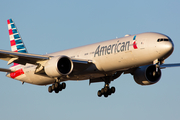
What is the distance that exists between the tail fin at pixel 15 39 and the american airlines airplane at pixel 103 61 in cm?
764

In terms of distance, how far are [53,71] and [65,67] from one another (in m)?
1.79

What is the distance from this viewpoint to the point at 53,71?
4097 cm

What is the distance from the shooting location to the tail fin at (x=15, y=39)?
57.1m

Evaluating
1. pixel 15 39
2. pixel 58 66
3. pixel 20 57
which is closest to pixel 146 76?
pixel 58 66

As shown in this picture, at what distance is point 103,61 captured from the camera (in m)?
41.8

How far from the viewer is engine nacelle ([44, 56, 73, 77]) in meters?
40.9

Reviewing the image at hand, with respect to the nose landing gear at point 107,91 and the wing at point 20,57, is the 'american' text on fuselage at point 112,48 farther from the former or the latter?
the nose landing gear at point 107,91

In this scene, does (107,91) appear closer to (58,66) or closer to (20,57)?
(58,66)

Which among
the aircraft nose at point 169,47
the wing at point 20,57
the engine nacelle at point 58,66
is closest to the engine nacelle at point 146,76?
the aircraft nose at point 169,47

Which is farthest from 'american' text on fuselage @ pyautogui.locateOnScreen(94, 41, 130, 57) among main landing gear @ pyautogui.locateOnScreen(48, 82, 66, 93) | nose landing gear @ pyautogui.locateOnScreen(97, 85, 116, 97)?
nose landing gear @ pyautogui.locateOnScreen(97, 85, 116, 97)

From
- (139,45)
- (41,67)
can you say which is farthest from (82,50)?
(139,45)

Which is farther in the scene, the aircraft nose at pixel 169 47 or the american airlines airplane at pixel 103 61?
the american airlines airplane at pixel 103 61

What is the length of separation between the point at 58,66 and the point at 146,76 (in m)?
12.0

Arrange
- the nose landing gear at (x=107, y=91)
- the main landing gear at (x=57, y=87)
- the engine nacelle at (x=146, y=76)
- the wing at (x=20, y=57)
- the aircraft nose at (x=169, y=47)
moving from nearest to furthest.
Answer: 1. the aircraft nose at (x=169, y=47)
2. the wing at (x=20, y=57)
3. the main landing gear at (x=57, y=87)
4. the engine nacelle at (x=146, y=76)
5. the nose landing gear at (x=107, y=91)
